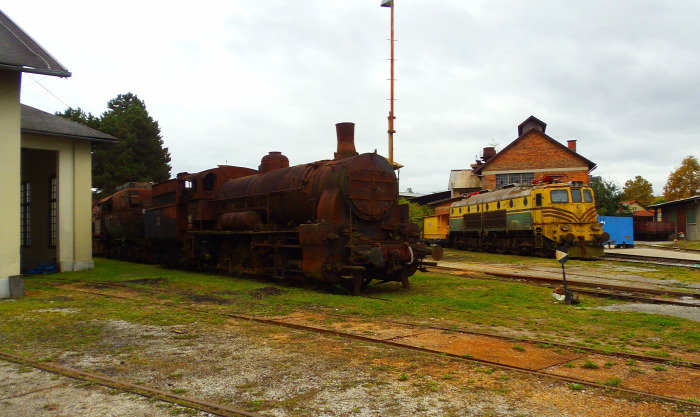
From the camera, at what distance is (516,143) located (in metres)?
40.4

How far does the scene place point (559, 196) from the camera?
2145 cm

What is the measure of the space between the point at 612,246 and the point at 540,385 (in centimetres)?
2976

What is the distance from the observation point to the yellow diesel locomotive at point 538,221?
68.9 ft

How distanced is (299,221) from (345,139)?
2.37 meters

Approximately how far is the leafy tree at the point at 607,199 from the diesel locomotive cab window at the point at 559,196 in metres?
26.9

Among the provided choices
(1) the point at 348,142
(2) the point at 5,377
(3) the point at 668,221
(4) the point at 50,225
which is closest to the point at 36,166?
(4) the point at 50,225

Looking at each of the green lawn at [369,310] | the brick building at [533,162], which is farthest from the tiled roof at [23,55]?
the brick building at [533,162]

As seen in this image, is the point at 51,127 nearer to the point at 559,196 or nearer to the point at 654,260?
the point at 559,196

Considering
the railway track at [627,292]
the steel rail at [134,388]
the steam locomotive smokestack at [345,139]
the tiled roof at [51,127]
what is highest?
the tiled roof at [51,127]

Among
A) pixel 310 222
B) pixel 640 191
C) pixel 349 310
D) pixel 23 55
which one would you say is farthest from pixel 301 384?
pixel 640 191

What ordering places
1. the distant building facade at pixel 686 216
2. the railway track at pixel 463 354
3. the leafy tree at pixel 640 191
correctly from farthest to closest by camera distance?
the leafy tree at pixel 640 191 < the distant building facade at pixel 686 216 < the railway track at pixel 463 354

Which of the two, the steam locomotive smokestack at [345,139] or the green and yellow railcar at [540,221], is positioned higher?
the steam locomotive smokestack at [345,139]

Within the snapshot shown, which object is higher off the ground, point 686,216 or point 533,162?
point 533,162

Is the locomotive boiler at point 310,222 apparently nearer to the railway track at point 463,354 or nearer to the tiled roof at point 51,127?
the railway track at point 463,354
